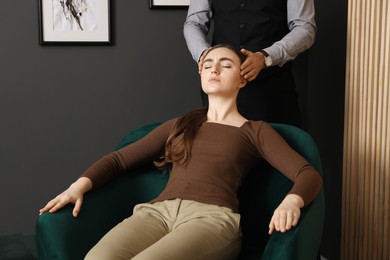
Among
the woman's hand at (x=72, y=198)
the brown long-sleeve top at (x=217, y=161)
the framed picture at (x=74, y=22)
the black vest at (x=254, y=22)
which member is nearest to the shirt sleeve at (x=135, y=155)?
the brown long-sleeve top at (x=217, y=161)

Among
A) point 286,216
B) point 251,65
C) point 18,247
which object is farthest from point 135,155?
point 18,247

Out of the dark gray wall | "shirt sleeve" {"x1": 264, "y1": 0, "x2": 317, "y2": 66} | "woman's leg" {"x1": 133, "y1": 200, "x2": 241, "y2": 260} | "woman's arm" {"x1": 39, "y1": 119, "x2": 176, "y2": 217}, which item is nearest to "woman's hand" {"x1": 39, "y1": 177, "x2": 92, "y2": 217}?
"woman's arm" {"x1": 39, "y1": 119, "x2": 176, "y2": 217}

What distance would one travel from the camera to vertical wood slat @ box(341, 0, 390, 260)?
234 cm

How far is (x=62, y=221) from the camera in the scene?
1.95 metres

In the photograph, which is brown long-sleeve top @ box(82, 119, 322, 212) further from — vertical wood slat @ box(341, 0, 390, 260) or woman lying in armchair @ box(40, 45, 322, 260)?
vertical wood slat @ box(341, 0, 390, 260)

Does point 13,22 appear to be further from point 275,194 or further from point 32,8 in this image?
point 275,194

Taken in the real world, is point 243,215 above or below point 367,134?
below

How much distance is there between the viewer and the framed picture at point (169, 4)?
10.1ft

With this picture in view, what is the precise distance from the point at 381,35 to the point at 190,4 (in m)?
0.95

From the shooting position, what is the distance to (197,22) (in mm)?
2838

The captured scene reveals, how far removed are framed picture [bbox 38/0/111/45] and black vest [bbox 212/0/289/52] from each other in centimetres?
69

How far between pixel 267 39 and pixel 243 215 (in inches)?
33.1

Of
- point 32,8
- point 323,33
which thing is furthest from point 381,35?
point 32,8

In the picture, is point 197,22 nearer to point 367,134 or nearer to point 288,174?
point 367,134
